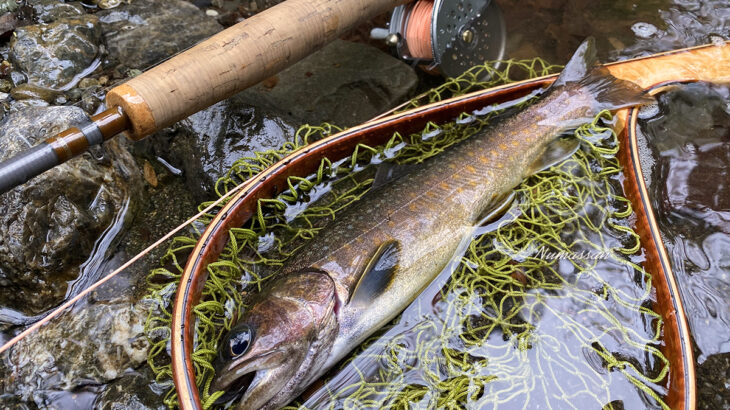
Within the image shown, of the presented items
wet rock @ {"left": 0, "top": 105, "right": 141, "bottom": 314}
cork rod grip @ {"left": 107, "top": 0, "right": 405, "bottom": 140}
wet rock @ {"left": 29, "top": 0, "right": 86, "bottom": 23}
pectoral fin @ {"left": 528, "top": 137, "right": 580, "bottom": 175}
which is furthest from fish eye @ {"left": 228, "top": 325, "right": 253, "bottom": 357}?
wet rock @ {"left": 29, "top": 0, "right": 86, "bottom": 23}

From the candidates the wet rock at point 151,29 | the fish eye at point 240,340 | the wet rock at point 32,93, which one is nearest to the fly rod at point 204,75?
the fish eye at point 240,340

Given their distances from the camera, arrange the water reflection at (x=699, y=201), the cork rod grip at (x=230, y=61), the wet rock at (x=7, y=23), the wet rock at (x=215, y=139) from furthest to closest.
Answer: the wet rock at (x=7, y=23)
the wet rock at (x=215, y=139)
the water reflection at (x=699, y=201)
the cork rod grip at (x=230, y=61)

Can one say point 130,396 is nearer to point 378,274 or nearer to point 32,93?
point 378,274

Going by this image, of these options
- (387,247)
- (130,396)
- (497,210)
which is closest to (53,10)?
(130,396)

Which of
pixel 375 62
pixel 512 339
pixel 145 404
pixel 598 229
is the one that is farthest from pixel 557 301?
pixel 375 62

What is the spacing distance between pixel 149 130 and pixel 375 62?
90.9 inches

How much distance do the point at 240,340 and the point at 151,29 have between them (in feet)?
10.8

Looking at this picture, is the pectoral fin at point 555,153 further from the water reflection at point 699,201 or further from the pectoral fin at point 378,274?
the pectoral fin at point 378,274

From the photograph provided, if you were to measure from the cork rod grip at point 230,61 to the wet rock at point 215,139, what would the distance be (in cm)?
77

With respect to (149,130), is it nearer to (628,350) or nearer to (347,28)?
(347,28)

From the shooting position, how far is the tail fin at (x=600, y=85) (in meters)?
3.48

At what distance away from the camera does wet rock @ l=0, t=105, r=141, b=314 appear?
3.12 meters

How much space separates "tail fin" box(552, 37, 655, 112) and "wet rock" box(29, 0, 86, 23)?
4.04 metres

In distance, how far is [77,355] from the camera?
282cm
